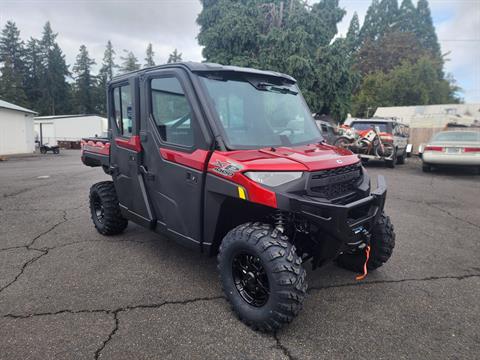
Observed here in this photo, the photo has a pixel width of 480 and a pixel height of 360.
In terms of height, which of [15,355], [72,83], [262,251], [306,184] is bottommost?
[15,355]

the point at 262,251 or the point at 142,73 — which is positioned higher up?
the point at 142,73

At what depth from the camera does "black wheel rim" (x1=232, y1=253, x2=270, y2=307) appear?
2.87m

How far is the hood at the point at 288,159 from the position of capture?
108 inches

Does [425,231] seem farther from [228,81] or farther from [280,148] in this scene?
A: [228,81]

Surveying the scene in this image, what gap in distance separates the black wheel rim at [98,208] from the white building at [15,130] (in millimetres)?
22162

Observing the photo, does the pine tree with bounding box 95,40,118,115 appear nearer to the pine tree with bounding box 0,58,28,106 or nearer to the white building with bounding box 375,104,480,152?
the pine tree with bounding box 0,58,28,106

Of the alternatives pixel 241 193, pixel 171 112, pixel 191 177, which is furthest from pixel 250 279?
pixel 171 112

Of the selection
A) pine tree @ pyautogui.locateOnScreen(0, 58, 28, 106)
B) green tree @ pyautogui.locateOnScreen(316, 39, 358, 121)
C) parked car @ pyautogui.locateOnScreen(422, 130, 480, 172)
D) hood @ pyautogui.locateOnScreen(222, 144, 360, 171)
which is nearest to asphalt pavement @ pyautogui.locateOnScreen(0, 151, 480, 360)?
hood @ pyautogui.locateOnScreen(222, 144, 360, 171)

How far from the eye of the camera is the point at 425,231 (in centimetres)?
548

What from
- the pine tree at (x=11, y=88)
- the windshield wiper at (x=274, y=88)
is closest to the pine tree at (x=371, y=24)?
the pine tree at (x=11, y=88)

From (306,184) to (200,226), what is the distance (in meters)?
1.08

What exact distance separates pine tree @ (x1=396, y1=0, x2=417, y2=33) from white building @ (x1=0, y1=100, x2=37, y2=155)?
210ft

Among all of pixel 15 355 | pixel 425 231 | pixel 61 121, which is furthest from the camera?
pixel 61 121

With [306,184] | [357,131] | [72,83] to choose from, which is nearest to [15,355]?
[306,184]
